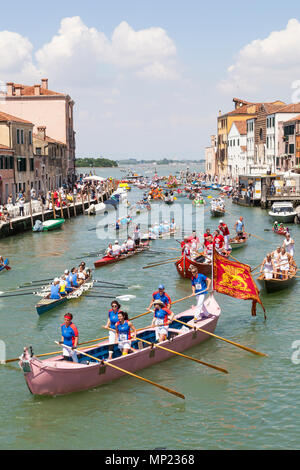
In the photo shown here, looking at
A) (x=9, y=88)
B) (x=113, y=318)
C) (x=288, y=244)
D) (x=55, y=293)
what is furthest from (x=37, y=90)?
(x=113, y=318)

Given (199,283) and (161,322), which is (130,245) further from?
(161,322)

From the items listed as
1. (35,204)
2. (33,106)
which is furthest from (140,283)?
(33,106)

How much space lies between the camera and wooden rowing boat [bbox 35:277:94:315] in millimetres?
23344

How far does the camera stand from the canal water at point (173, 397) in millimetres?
13484

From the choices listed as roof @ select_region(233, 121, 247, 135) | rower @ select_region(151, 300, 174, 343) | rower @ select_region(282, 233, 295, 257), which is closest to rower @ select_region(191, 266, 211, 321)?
rower @ select_region(151, 300, 174, 343)

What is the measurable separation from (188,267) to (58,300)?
24.1ft

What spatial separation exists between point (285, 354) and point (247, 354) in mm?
1200

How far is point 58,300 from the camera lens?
24.5 m

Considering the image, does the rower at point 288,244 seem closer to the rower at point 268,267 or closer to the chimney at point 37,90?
the rower at point 268,267

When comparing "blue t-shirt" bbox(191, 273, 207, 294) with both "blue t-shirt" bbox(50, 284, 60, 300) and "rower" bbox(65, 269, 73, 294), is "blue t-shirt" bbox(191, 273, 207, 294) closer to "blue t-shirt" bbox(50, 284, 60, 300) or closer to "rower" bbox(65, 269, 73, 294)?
"blue t-shirt" bbox(50, 284, 60, 300)

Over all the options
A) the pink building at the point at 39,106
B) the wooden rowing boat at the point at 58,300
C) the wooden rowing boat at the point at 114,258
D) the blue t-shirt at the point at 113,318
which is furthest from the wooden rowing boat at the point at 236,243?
the pink building at the point at 39,106

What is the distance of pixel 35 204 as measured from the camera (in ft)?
179

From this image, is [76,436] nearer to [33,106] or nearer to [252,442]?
[252,442]
